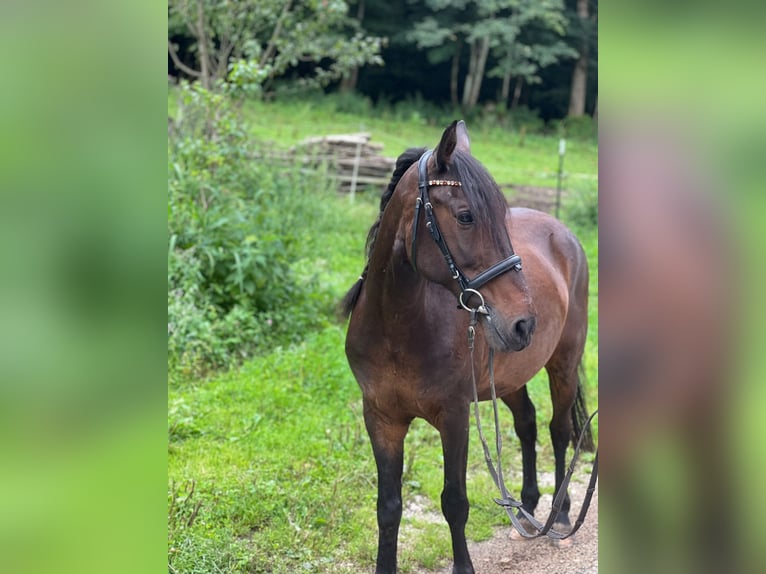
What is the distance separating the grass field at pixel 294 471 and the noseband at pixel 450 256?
183 cm

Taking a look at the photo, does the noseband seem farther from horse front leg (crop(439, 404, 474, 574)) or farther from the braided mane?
horse front leg (crop(439, 404, 474, 574))

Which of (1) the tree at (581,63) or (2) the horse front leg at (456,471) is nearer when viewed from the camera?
(2) the horse front leg at (456,471)

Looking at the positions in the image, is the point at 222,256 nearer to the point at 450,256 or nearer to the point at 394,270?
the point at 394,270

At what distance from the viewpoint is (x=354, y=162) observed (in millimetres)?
12523

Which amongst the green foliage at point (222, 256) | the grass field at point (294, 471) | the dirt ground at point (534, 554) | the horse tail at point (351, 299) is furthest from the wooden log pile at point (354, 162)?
the horse tail at point (351, 299)

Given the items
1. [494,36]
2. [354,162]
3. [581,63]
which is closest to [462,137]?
[354,162]

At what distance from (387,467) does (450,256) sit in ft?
3.82

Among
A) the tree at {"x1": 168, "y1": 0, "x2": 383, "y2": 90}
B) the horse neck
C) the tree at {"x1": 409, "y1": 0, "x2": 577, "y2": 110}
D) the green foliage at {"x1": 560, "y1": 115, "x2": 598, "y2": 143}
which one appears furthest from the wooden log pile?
the tree at {"x1": 409, "y1": 0, "x2": 577, "y2": 110}

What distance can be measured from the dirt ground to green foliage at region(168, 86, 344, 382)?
2877 millimetres

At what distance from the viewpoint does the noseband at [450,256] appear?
7.52 ft

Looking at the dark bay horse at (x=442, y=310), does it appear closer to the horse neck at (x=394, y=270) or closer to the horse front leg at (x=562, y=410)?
the horse neck at (x=394, y=270)
